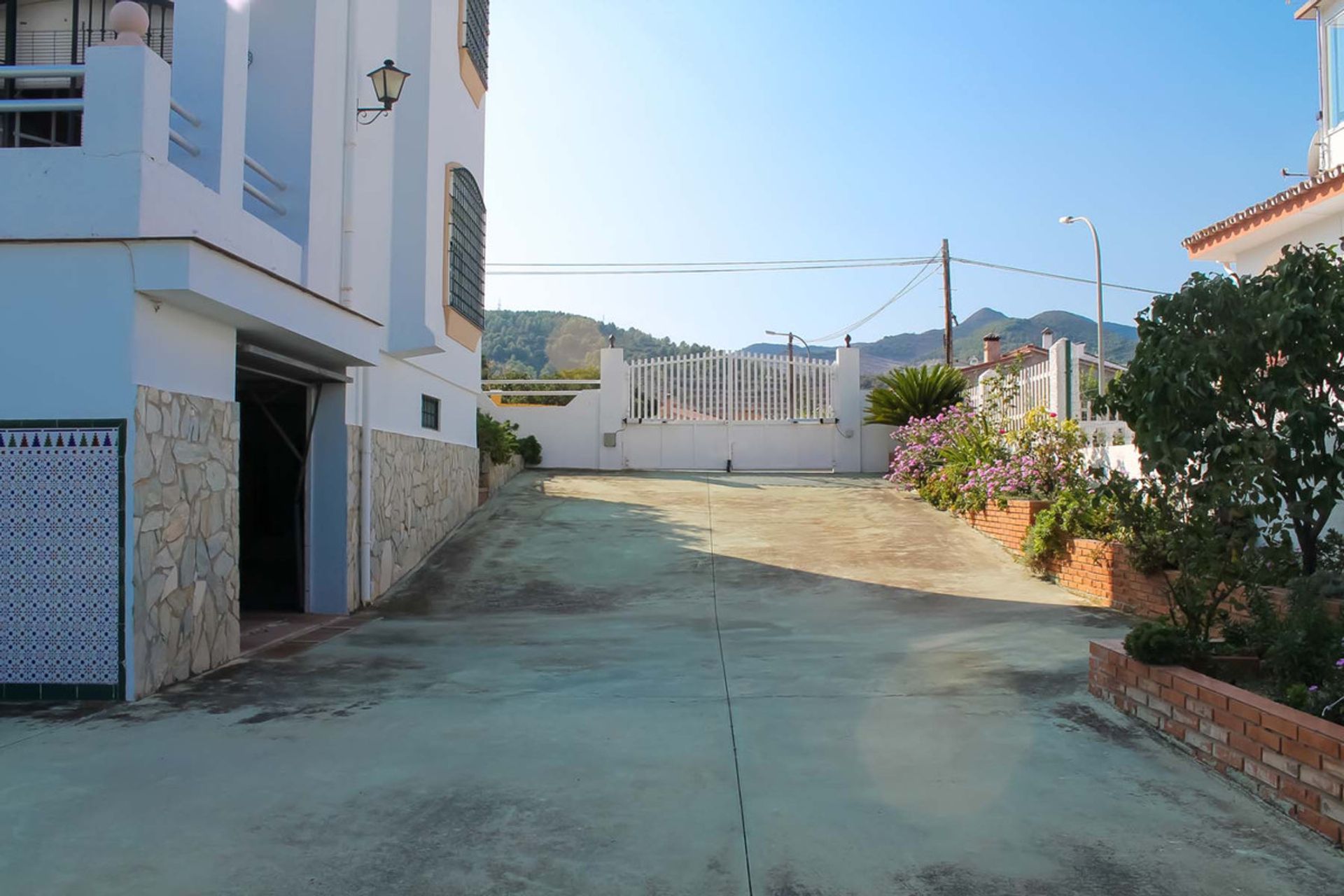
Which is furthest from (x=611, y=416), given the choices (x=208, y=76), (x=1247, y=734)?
(x=1247, y=734)

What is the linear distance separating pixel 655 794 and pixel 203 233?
500 cm

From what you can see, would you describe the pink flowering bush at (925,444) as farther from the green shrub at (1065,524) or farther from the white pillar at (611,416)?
the white pillar at (611,416)

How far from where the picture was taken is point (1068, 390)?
43.0 feet

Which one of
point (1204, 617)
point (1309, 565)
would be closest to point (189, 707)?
point (1204, 617)

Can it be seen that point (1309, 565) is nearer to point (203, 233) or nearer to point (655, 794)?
point (655, 794)

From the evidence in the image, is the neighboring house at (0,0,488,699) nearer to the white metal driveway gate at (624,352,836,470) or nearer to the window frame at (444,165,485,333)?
the window frame at (444,165,485,333)

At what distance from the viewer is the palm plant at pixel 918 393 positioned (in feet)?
61.6

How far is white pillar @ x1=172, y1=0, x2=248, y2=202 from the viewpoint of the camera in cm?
715

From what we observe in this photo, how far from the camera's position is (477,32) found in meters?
13.8

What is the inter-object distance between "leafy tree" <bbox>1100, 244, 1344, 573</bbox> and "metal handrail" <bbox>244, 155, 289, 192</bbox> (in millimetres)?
6754

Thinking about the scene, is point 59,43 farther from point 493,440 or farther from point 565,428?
point 565,428

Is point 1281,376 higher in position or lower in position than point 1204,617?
higher

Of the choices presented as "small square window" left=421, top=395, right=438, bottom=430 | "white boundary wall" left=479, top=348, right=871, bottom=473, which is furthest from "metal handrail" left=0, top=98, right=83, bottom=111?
"white boundary wall" left=479, top=348, right=871, bottom=473

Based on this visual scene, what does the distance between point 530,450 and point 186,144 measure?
12910 mm
